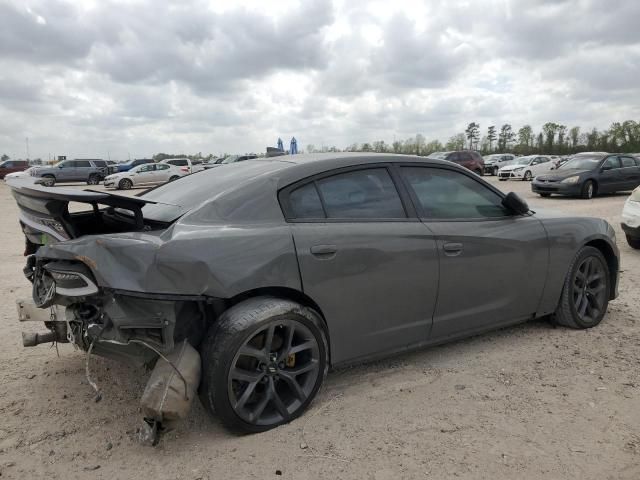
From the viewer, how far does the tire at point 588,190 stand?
16406mm

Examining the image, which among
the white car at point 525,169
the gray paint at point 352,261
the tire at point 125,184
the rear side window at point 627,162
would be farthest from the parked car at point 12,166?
the gray paint at point 352,261

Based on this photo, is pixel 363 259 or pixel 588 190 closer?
pixel 363 259

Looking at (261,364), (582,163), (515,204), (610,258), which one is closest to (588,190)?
(582,163)

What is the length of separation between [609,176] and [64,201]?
717 inches

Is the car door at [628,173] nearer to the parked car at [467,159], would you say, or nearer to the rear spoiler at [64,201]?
the parked car at [467,159]

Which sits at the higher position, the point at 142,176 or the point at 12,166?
the point at 12,166

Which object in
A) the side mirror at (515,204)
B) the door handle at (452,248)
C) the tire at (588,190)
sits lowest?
the tire at (588,190)

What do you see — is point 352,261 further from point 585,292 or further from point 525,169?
point 525,169

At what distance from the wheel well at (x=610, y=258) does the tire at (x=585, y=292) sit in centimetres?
5

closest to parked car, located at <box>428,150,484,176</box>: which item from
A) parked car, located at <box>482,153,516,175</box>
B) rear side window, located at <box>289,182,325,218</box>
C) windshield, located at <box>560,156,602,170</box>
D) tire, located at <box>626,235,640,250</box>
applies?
parked car, located at <box>482,153,516,175</box>

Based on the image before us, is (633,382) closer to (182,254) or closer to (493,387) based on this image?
(493,387)

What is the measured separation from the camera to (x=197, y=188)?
10.8 ft

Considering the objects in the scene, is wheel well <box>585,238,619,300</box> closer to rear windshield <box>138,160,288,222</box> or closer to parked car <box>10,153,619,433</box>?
parked car <box>10,153,619,433</box>

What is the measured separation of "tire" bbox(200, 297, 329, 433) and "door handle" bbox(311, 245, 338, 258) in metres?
0.32
